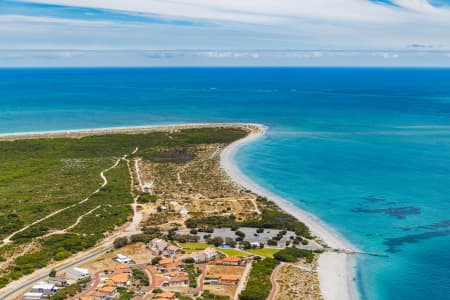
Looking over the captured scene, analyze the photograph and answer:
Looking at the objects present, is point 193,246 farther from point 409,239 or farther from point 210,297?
point 409,239

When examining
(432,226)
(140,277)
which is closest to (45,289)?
(140,277)

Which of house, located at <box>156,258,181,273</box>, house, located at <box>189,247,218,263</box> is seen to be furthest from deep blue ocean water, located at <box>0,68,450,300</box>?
house, located at <box>156,258,181,273</box>

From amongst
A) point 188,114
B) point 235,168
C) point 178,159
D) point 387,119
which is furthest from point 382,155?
point 188,114

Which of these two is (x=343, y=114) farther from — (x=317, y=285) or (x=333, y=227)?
(x=317, y=285)

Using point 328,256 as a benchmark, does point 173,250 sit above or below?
above

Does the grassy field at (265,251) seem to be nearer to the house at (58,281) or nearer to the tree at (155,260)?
the tree at (155,260)

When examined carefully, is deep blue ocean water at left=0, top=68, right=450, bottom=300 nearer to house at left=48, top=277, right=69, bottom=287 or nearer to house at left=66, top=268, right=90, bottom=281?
house at left=66, top=268, right=90, bottom=281
